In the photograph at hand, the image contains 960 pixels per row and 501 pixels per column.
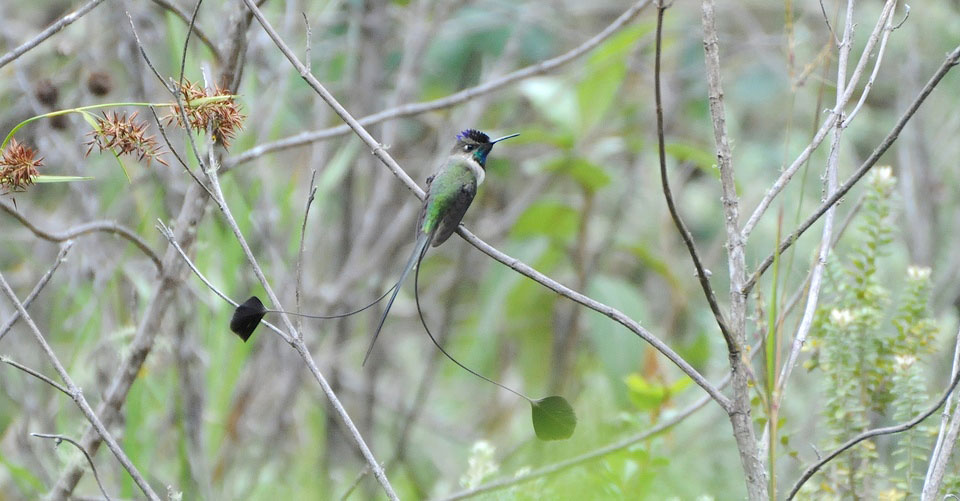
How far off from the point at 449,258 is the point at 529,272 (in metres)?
4.13

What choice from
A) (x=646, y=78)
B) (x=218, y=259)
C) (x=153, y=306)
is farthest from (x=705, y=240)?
(x=153, y=306)

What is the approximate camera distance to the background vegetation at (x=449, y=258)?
7.89 feet

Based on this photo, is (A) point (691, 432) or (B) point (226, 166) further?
(A) point (691, 432)

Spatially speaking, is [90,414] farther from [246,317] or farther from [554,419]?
[554,419]

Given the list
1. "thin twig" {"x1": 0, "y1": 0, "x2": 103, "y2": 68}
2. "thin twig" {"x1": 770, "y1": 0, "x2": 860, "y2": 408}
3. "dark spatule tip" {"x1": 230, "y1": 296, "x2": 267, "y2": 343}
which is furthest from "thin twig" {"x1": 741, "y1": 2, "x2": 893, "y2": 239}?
"thin twig" {"x1": 0, "y1": 0, "x2": 103, "y2": 68}

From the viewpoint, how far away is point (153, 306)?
236cm

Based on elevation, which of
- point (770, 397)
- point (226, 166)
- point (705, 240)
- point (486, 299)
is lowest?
point (770, 397)

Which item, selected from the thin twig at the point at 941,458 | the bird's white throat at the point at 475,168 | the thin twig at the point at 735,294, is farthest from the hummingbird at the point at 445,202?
the thin twig at the point at 941,458

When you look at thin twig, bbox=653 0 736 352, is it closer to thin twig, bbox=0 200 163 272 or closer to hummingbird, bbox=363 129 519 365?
hummingbird, bbox=363 129 519 365

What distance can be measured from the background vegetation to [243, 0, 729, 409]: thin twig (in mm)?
316

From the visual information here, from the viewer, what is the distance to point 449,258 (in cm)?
584

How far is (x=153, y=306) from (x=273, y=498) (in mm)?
879

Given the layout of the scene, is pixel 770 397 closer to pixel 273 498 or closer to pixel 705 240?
pixel 273 498

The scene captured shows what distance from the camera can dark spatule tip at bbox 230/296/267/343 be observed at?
1.67 meters
